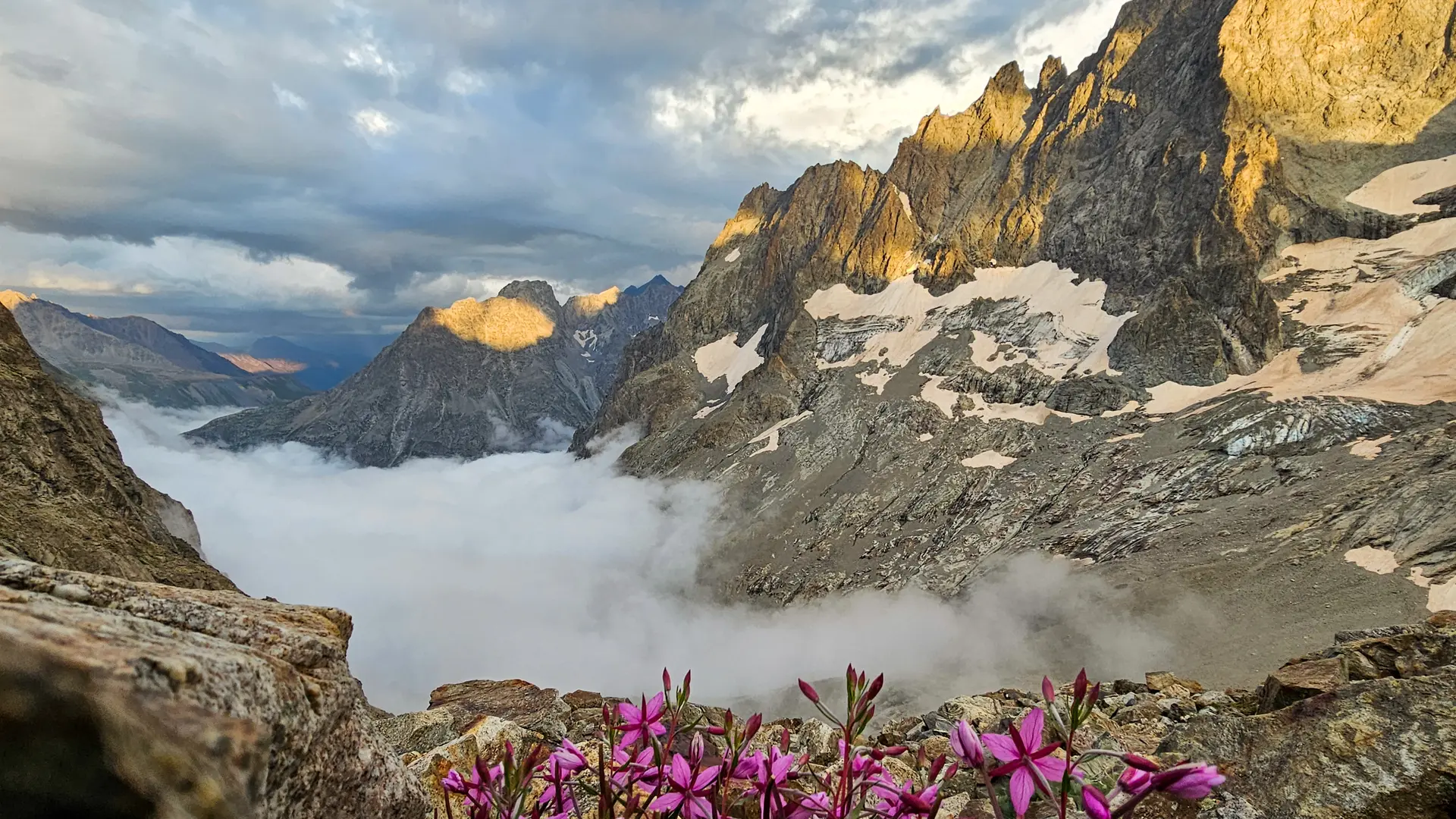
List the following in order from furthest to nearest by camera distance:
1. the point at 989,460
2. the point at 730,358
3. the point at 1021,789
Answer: the point at 730,358 < the point at 989,460 < the point at 1021,789

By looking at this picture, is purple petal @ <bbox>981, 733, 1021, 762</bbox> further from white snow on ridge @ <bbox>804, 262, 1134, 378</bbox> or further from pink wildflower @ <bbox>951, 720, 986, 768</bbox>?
white snow on ridge @ <bbox>804, 262, 1134, 378</bbox>

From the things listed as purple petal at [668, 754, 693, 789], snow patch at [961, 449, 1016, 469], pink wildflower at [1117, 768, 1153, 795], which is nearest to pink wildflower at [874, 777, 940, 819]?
pink wildflower at [1117, 768, 1153, 795]

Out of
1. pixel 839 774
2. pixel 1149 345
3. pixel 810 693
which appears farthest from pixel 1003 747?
pixel 1149 345

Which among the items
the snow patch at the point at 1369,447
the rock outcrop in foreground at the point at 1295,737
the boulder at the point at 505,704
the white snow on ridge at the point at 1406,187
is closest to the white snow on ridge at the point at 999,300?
the white snow on ridge at the point at 1406,187

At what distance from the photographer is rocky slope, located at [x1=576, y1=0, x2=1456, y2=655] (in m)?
47.1

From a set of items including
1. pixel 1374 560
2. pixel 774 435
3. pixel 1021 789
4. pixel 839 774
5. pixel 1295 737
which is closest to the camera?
pixel 1021 789

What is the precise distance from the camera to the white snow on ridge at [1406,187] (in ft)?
260

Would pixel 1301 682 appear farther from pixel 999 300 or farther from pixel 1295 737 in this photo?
pixel 999 300

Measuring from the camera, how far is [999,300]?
384 ft

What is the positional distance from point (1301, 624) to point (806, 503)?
67.5 meters

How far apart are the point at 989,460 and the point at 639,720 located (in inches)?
3532

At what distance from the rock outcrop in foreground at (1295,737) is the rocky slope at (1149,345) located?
3048cm

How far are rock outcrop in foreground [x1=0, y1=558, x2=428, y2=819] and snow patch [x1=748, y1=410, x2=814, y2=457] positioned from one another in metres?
114

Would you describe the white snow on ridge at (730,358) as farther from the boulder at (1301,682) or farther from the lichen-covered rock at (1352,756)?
the lichen-covered rock at (1352,756)
